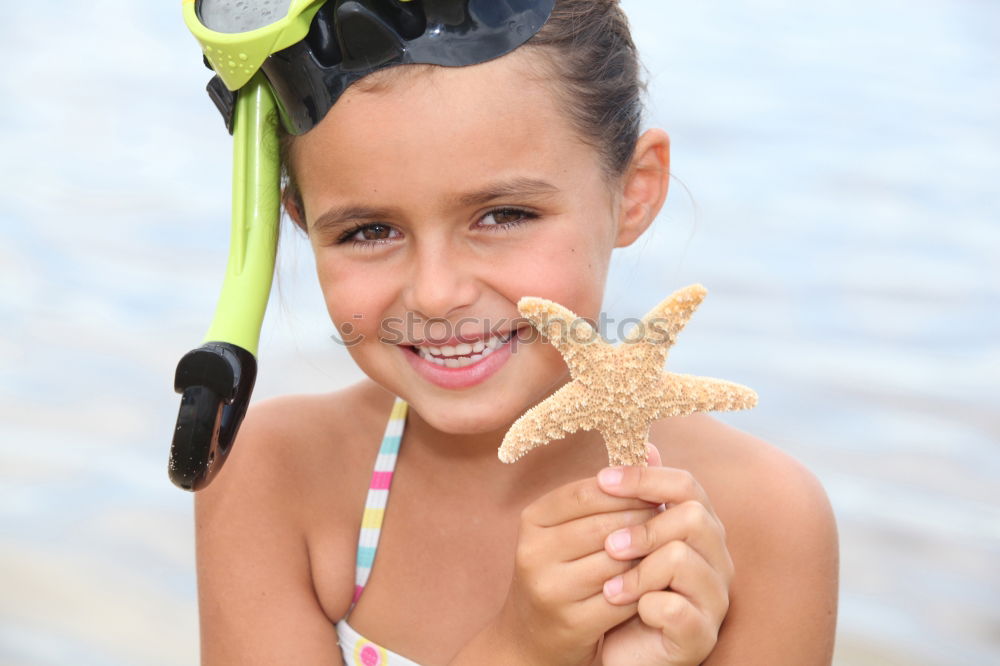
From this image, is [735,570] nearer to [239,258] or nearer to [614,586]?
[614,586]

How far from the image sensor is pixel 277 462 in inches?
81.4

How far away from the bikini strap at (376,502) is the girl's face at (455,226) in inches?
12.2

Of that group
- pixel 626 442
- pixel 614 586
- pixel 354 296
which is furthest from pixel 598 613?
pixel 354 296

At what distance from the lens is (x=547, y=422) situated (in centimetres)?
142

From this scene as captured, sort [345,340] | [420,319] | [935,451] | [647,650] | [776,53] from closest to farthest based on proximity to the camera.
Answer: [647,650]
[420,319]
[345,340]
[935,451]
[776,53]

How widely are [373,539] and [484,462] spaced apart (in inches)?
9.7

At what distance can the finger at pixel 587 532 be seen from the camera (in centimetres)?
154

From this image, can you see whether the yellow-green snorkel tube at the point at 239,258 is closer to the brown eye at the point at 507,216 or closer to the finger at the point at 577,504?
the brown eye at the point at 507,216

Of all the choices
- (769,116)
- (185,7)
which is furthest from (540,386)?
(769,116)

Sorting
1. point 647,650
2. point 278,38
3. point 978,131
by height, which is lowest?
point 647,650

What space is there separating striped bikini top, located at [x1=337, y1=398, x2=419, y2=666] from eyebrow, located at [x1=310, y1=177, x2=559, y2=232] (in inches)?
21.1

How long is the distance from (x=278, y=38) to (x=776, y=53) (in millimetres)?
4749

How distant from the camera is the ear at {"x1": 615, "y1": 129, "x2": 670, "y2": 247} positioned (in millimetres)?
1933

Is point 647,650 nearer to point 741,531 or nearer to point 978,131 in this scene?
point 741,531
